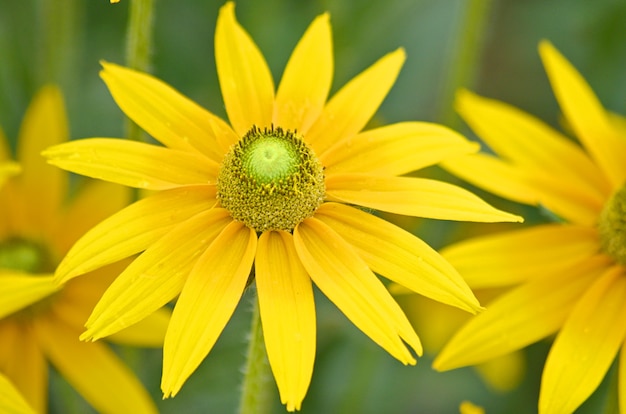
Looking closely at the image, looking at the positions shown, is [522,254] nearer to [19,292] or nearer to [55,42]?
[19,292]

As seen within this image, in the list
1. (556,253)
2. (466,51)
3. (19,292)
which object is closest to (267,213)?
(19,292)

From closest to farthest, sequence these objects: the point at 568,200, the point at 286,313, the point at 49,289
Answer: the point at 286,313
the point at 49,289
the point at 568,200

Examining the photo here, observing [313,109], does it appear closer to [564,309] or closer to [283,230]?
[283,230]

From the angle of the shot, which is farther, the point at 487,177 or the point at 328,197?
the point at 487,177

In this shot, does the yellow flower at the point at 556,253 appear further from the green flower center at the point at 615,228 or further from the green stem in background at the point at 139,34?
the green stem in background at the point at 139,34

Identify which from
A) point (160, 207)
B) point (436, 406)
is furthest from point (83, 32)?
point (160, 207)

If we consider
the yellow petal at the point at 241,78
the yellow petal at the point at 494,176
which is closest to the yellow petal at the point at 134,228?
the yellow petal at the point at 241,78
